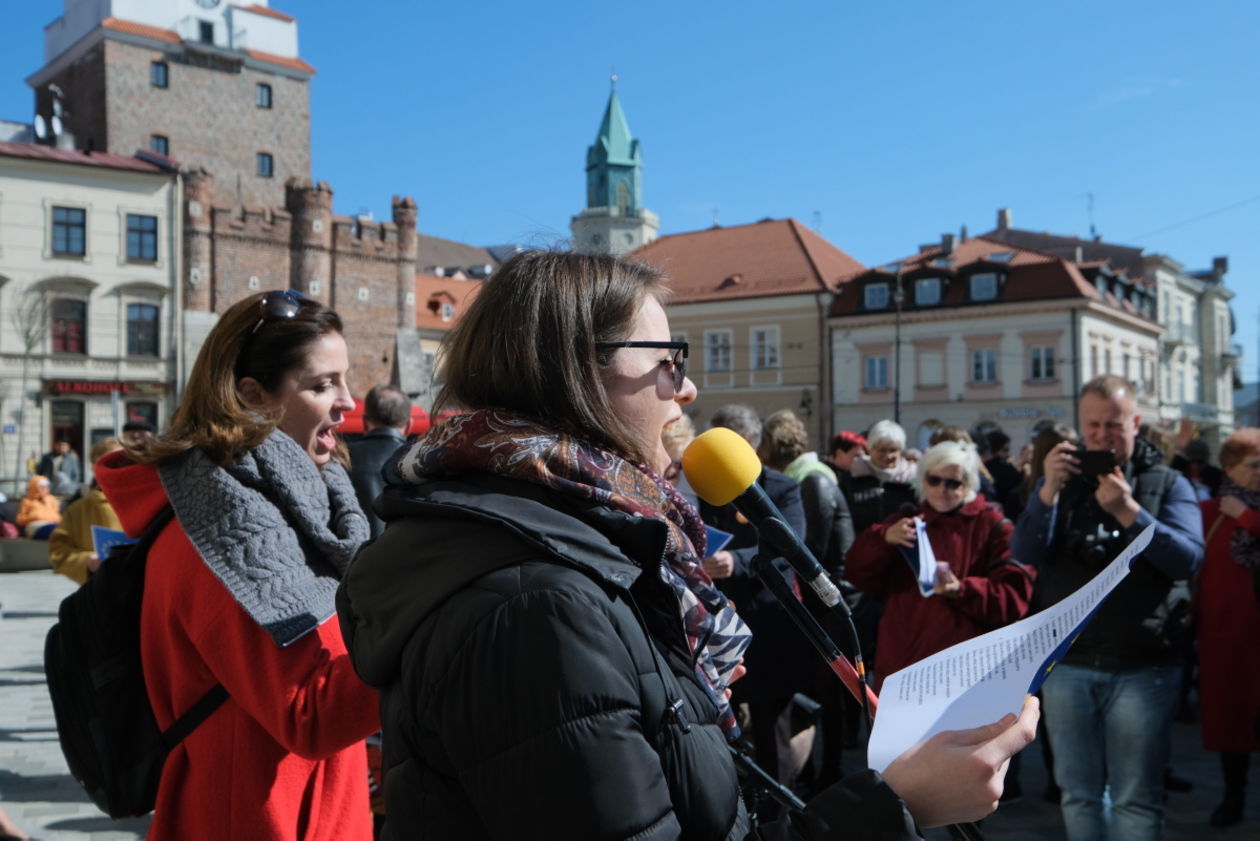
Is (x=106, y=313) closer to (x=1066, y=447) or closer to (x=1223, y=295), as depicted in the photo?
(x=1066, y=447)

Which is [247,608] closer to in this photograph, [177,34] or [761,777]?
[761,777]

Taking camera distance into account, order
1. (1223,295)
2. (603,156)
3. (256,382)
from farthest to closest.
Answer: (603,156) → (1223,295) → (256,382)

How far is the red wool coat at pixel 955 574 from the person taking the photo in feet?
16.0

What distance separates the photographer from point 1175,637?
4152mm

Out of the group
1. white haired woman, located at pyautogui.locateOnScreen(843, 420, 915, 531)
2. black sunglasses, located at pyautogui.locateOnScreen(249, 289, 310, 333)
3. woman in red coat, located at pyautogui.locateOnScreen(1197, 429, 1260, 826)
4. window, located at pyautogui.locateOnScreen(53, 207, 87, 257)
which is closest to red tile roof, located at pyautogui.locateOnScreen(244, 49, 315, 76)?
window, located at pyautogui.locateOnScreen(53, 207, 87, 257)

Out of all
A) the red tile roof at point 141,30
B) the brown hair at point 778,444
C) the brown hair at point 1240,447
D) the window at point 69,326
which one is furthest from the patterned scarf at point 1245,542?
the red tile roof at point 141,30

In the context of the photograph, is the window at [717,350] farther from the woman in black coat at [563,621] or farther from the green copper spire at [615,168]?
the woman in black coat at [563,621]

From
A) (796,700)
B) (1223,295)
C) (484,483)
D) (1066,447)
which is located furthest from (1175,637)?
(1223,295)

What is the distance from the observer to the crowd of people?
1309mm

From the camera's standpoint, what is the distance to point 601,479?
4.84 feet

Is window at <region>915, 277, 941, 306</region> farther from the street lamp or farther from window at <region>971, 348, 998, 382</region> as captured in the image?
window at <region>971, 348, 998, 382</region>

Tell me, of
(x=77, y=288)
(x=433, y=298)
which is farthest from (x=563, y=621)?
(x=433, y=298)

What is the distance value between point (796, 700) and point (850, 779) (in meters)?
1.42

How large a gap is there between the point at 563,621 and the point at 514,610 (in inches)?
2.5
